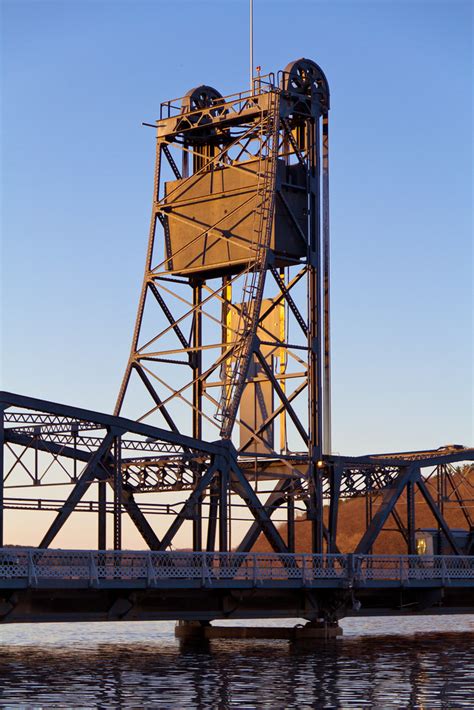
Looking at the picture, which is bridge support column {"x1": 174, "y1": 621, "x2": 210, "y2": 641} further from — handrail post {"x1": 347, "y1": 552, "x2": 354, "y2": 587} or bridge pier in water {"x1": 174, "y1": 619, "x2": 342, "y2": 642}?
handrail post {"x1": 347, "y1": 552, "x2": 354, "y2": 587}

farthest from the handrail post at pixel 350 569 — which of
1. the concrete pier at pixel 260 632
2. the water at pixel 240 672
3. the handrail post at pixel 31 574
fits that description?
the handrail post at pixel 31 574

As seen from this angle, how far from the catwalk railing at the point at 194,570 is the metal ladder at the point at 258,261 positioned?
7421mm

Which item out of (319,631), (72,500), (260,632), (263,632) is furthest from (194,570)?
(260,632)

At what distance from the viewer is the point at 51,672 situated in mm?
48062

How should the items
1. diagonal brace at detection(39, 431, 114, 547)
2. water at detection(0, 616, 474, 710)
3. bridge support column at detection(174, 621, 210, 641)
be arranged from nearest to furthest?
water at detection(0, 616, 474, 710)
diagonal brace at detection(39, 431, 114, 547)
bridge support column at detection(174, 621, 210, 641)

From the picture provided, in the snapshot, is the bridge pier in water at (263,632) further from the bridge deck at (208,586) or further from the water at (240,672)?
the bridge deck at (208,586)

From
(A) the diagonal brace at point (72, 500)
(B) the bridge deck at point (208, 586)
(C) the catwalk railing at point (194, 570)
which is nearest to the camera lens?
(C) the catwalk railing at point (194, 570)

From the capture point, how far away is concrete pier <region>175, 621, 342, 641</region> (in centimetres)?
6025

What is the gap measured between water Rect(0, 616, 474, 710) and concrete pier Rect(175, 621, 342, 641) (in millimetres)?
560

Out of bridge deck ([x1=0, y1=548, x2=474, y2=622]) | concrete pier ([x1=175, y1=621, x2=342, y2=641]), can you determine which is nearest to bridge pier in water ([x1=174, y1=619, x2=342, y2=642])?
concrete pier ([x1=175, y1=621, x2=342, y2=641])

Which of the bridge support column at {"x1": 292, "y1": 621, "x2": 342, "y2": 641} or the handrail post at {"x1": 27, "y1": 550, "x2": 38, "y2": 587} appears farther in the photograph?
the bridge support column at {"x1": 292, "y1": 621, "x2": 342, "y2": 641}

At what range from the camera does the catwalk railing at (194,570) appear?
45916mm

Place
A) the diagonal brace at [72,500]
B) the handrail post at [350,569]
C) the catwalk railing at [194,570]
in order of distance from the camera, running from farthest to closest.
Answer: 1. the handrail post at [350,569]
2. the diagonal brace at [72,500]
3. the catwalk railing at [194,570]

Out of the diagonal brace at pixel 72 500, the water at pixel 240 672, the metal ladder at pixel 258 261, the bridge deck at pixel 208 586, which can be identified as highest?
the metal ladder at pixel 258 261
